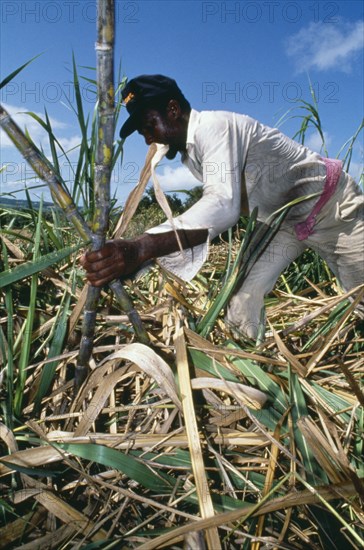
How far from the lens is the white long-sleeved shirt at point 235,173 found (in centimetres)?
108

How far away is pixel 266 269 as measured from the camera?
1744 millimetres

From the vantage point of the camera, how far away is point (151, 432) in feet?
2.75

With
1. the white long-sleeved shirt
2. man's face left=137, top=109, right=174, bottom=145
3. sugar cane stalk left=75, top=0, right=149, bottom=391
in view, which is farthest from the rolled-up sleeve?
sugar cane stalk left=75, top=0, right=149, bottom=391

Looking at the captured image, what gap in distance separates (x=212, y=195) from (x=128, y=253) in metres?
0.32

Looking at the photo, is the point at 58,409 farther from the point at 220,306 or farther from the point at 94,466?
the point at 220,306

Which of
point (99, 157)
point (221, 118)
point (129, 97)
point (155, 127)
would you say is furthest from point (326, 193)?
point (99, 157)

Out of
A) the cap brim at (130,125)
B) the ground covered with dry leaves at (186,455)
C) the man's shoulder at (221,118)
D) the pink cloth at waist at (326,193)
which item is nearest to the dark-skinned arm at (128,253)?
the ground covered with dry leaves at (186,455)

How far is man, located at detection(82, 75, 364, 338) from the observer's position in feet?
3.27

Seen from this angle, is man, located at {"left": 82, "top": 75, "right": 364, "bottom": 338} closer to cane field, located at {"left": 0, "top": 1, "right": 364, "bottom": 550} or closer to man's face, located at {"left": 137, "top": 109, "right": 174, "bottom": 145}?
man's face, located at {"left": 137, "top": 109, "right": 174, "bottom": 145}

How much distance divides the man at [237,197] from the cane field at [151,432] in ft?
0.34

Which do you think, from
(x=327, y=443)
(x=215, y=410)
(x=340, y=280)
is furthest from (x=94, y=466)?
(x=340, y=280)

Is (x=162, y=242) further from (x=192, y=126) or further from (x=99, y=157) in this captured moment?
(x=192, y=126)

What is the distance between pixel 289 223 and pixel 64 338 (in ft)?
3.41

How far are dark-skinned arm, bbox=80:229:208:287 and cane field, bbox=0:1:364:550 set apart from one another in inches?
1.2
